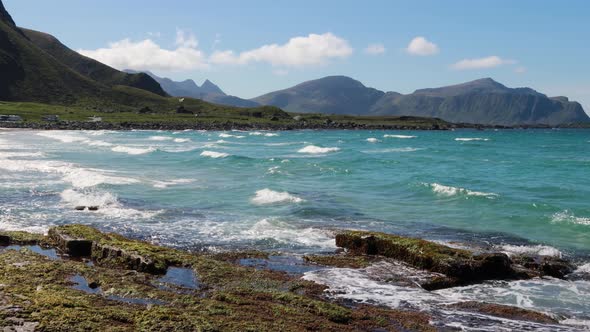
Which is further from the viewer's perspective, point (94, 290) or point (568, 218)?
point (568, 218)

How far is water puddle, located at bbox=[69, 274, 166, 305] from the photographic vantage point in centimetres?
1384

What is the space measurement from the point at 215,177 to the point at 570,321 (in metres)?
36.5

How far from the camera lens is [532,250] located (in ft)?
76.3

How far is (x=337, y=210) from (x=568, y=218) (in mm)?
13317

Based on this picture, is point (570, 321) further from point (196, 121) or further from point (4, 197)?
point (196, 121)

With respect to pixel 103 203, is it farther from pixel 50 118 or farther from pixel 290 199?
pixel 50 118

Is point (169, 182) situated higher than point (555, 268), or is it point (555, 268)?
point (555, 268)

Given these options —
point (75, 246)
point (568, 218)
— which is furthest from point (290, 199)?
point (75, 246)

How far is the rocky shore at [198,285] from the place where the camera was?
12188 mm

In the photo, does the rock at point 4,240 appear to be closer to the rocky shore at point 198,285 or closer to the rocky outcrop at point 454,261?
the rocky shore at point 198,285

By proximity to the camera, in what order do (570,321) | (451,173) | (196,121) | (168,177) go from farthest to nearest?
(196,121) → (451,173) → (168,177) → (570,321)

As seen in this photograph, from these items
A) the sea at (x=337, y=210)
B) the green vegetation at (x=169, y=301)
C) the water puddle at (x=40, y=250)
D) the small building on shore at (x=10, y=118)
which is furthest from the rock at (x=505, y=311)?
the small building on shore at (x=10, y=118)

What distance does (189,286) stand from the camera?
15.8 metres

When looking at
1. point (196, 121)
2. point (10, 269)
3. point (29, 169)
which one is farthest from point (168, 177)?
point (196, 121)
